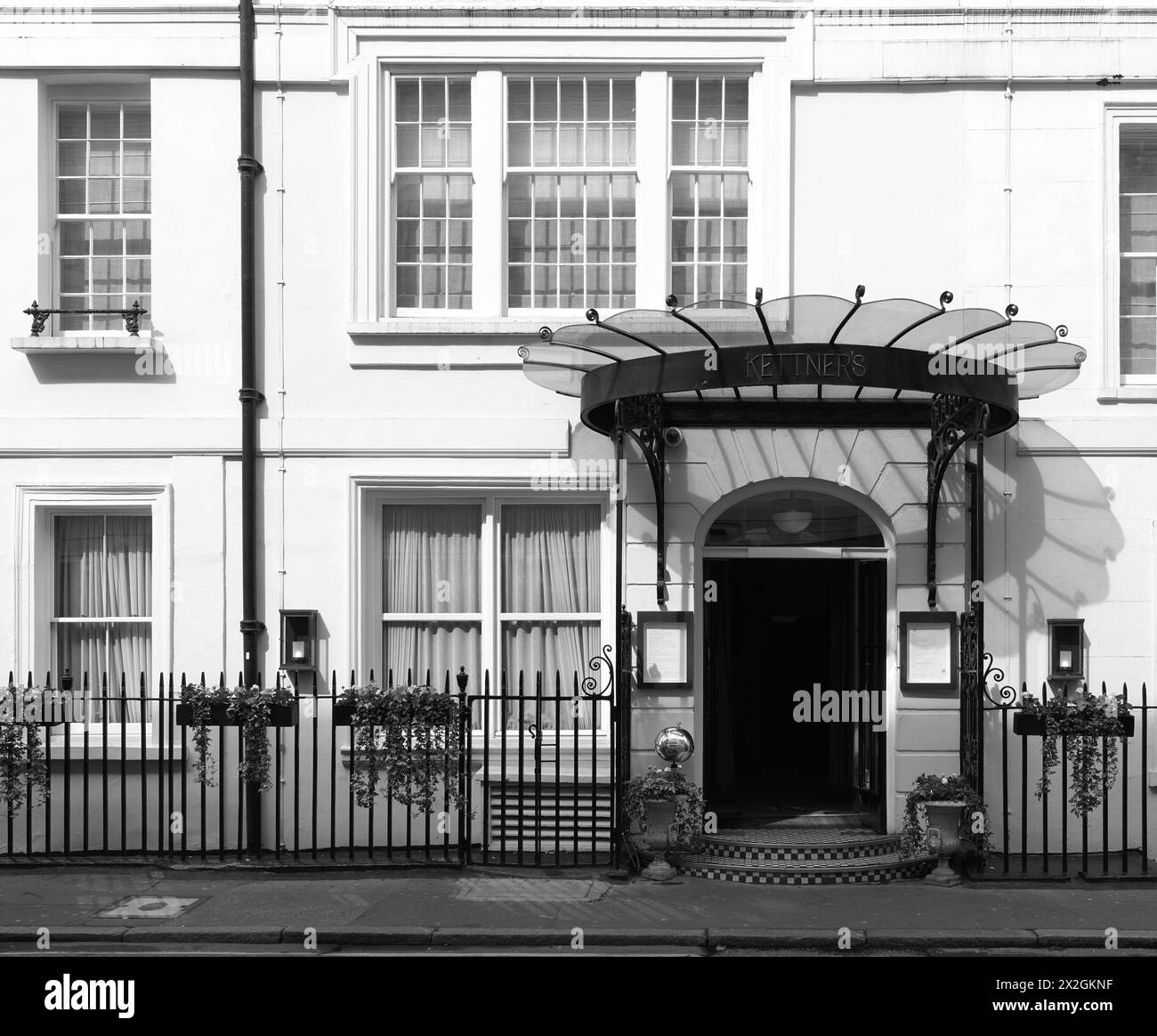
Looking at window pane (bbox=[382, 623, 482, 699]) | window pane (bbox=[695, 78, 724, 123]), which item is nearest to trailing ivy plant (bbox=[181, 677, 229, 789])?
window pane (bbox=[382, 623, 482, 699])

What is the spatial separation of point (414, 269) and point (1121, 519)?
650 cm

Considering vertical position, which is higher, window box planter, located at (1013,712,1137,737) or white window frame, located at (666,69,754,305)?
white window frame, located at (666,69,754,305)

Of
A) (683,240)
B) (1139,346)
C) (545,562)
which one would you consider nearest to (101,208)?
(545,562)

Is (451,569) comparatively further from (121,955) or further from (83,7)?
(83,7)

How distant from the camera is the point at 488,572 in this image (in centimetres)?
1063

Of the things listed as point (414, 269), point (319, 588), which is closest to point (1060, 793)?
point (319, 588)

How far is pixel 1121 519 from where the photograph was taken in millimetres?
10188

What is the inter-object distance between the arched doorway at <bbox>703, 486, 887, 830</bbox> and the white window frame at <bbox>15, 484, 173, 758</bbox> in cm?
467

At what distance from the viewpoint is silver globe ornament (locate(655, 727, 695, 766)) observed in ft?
30.8

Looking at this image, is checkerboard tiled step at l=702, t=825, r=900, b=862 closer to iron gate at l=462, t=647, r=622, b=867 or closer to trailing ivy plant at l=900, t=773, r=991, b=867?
trailing ivy plant at l=900, t=773, r=991, b=867

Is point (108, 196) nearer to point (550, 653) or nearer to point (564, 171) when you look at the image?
point (564, 171)

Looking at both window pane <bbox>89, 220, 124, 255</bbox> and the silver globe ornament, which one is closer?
the silver globe ornament

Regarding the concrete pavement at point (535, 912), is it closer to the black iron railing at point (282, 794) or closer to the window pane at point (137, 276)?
the black iron railing at point (282, 794)

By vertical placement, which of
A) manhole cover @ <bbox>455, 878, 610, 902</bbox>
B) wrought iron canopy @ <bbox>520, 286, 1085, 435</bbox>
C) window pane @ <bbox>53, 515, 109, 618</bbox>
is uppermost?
wrought iron canopy @ <bbox>520, 286, 1085, 435</bbox>
